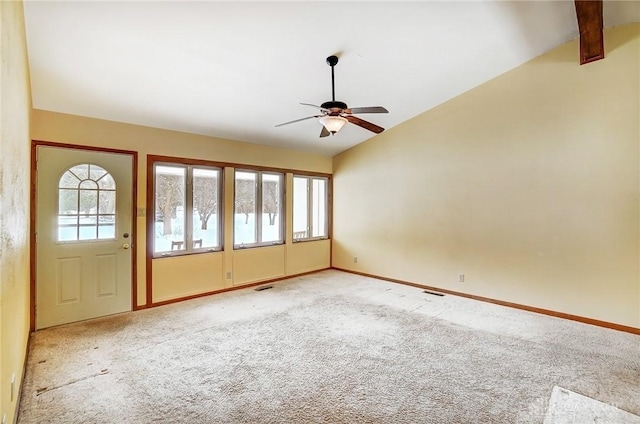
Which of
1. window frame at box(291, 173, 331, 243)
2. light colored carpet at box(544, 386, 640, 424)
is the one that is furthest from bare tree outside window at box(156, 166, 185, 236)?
light colored carpet at box(544, 386, 640, 424)

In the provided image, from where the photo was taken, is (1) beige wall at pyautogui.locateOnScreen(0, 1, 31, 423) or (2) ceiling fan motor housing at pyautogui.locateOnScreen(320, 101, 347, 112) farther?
(2) ceiling fan motor housing at pyautogui.locateOnScreen(320, 101, 347, 112)

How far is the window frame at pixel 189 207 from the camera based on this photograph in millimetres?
4355

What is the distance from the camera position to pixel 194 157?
472 centimetres

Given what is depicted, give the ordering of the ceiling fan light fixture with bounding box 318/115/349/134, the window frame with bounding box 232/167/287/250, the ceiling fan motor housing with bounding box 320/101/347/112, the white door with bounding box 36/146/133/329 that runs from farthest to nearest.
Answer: the window frame with bounding box 232/167/287/250, the white door with bounding box 36/146/133/329, the ceiling fan light fixture with bounding box 318/115/349/134, the ceiling fan motor housing with bounding box 320/101/347/112

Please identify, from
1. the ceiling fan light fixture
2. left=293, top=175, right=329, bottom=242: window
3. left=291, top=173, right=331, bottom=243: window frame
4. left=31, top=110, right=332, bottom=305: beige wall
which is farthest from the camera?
left=293, top=175, right=329, bottom=242: window

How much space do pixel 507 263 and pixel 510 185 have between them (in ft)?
3.64

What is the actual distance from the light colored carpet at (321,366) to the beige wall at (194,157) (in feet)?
1.95

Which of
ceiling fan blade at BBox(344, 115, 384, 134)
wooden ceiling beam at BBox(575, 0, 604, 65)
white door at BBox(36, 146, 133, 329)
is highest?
wooden ceiling beam at BBox(575, 0, 604, 65)

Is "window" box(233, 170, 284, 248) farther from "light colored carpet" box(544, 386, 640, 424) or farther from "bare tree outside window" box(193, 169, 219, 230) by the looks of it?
"light colored carpet" box(544, 386, 640, 424)

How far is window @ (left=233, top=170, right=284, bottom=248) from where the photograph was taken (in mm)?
5430

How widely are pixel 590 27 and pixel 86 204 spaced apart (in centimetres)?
535

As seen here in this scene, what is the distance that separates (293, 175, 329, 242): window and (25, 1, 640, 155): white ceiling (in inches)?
81.6

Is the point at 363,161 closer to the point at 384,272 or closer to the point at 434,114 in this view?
the point at 434,114

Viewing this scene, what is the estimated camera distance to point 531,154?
13.9ft
